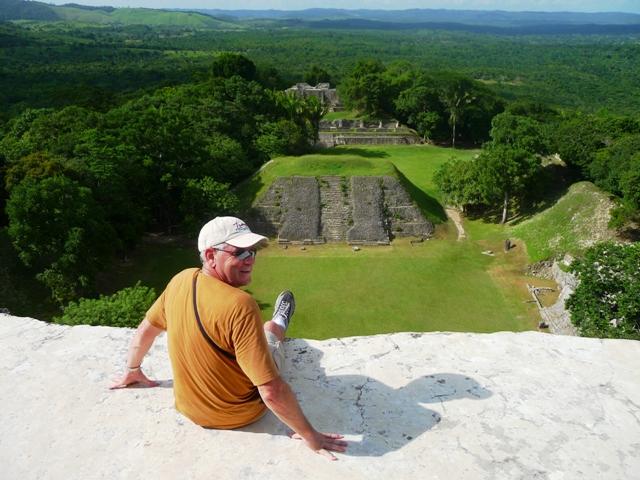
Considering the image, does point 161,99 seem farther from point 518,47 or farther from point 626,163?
point 518,47

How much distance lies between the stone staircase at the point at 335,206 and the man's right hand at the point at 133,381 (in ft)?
63.3

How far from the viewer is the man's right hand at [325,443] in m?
3.38

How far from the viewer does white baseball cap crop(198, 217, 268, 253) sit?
3357 millimetres

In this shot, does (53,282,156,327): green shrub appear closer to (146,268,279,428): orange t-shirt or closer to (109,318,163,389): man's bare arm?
(109,318,163,389): man's bare arm

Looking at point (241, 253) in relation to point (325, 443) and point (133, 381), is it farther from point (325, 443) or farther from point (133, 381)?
point (133, 381)

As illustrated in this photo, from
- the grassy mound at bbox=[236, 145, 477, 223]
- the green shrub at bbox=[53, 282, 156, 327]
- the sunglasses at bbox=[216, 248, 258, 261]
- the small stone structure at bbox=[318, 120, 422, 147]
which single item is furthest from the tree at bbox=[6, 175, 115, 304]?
the small stone structure at bbox=[318, 120, 422, 147]

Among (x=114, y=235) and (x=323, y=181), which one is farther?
(x=323, y=181)

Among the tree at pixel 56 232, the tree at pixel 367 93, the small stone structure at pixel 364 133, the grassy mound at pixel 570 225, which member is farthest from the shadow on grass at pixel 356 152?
the tree at pixel 56 232

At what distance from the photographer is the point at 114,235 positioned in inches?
695

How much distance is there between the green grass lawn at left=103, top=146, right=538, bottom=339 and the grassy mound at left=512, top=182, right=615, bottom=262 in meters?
1.11

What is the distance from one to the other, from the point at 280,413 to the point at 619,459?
7.43 feet

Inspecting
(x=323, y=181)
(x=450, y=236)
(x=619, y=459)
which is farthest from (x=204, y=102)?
(x=619, y=459)

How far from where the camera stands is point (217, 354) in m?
3.42

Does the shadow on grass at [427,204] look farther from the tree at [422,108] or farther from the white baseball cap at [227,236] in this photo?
the white baseball cap at [227,236]
